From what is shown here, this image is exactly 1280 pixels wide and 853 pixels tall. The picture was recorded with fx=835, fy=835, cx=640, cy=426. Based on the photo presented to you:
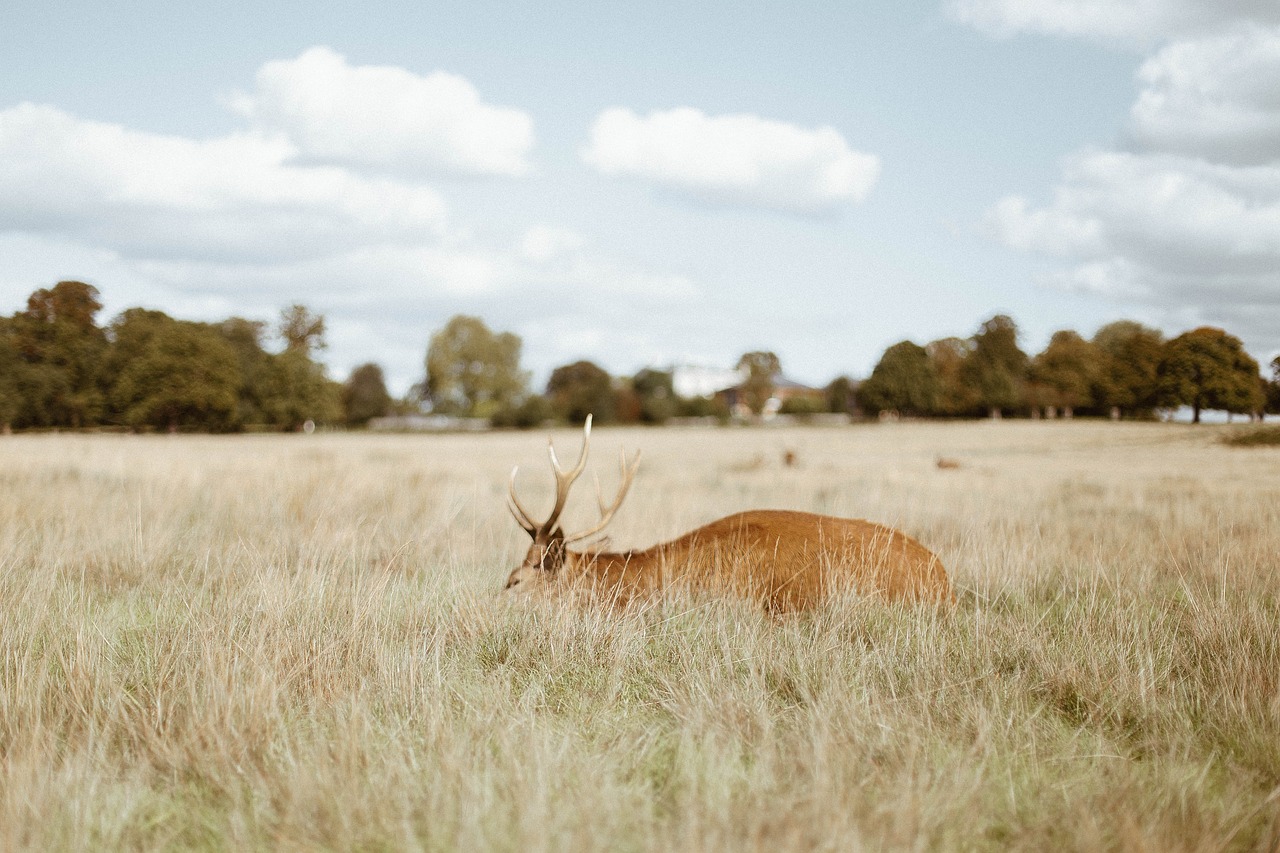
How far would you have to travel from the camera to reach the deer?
4.98 meters

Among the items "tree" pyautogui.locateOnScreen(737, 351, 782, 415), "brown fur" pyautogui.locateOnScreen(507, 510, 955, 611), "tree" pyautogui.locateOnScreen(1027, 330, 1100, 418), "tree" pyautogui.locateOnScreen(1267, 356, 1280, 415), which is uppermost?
"tree" pyautogui.locateOnScreen(737, 351, 782, 415)

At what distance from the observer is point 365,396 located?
277 ft

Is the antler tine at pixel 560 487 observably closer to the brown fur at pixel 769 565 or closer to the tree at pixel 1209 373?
the brown fur at pixel 769 565

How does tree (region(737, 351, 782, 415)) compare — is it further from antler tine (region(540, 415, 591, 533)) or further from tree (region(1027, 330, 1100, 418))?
antler tine (region(540, 415, 591, 533))

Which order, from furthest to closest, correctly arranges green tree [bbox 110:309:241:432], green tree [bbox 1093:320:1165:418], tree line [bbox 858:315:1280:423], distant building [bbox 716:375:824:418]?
distant building [bbox 716:375:824:418] < green tree [bbox 110:309:241:432] < green tree [bbox 1093:320:1165:418] < tree line [bbox 858:315:1280:423]

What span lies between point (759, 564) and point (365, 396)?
8426 centimetres

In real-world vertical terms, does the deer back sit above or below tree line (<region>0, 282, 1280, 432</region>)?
below

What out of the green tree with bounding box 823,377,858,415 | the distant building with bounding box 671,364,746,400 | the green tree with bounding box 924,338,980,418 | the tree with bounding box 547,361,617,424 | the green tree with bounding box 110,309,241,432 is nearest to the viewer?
the green tree with bounding box 110,309,241,432

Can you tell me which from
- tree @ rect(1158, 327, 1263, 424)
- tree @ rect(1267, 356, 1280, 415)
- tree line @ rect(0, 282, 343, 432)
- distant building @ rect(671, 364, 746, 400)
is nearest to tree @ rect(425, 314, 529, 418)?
tree line @ rect(0, 282, 343, 432)

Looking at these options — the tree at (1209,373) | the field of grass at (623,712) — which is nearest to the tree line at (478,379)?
the tree at (1209,373)

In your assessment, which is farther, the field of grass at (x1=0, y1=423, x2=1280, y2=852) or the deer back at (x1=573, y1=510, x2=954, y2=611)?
the deer back at (x1=573, y1=510, x2=954, y2=611)

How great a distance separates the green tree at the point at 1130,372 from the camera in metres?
11.0

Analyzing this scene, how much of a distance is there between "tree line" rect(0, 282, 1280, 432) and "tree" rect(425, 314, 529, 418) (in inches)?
5.3

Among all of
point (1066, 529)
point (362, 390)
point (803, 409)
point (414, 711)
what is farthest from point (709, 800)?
point (362, 390)
